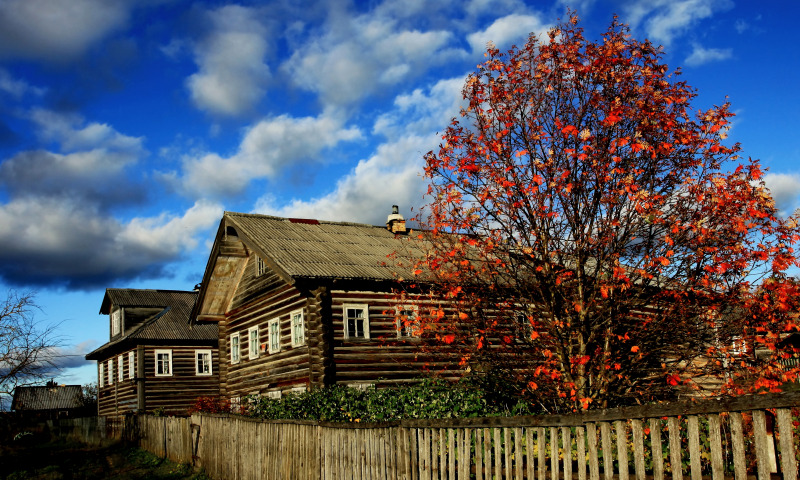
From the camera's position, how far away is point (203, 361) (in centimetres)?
3688

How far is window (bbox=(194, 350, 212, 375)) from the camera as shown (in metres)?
36.7

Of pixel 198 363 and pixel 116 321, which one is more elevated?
pixel 116 321

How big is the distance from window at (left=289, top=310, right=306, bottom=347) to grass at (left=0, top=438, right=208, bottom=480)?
508 centimetres

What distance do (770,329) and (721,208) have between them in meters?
2.31

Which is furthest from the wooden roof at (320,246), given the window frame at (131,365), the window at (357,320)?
the window frame at (131,365)

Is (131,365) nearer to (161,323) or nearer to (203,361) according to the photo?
(161,323)

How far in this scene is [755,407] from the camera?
4742 millimetres

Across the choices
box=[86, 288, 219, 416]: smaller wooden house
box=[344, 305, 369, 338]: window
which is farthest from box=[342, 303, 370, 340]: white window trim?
box=[86, 288, 219, 416]: smaller wooden house

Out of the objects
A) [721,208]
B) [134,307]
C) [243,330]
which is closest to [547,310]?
[721,208]

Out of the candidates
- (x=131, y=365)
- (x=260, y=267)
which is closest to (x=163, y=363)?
(x=131, y=365)

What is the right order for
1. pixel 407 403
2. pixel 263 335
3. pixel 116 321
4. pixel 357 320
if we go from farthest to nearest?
pixel 116 321, pixel 263 335, pixel 357 320, pixel 407 403

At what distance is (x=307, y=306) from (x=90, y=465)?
30.3 feet

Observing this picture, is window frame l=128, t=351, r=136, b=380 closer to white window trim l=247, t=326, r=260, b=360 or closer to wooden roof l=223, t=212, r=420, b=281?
white window trim l=247, t=326, r=260, b=360

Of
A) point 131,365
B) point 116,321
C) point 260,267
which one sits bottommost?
point 131,365
